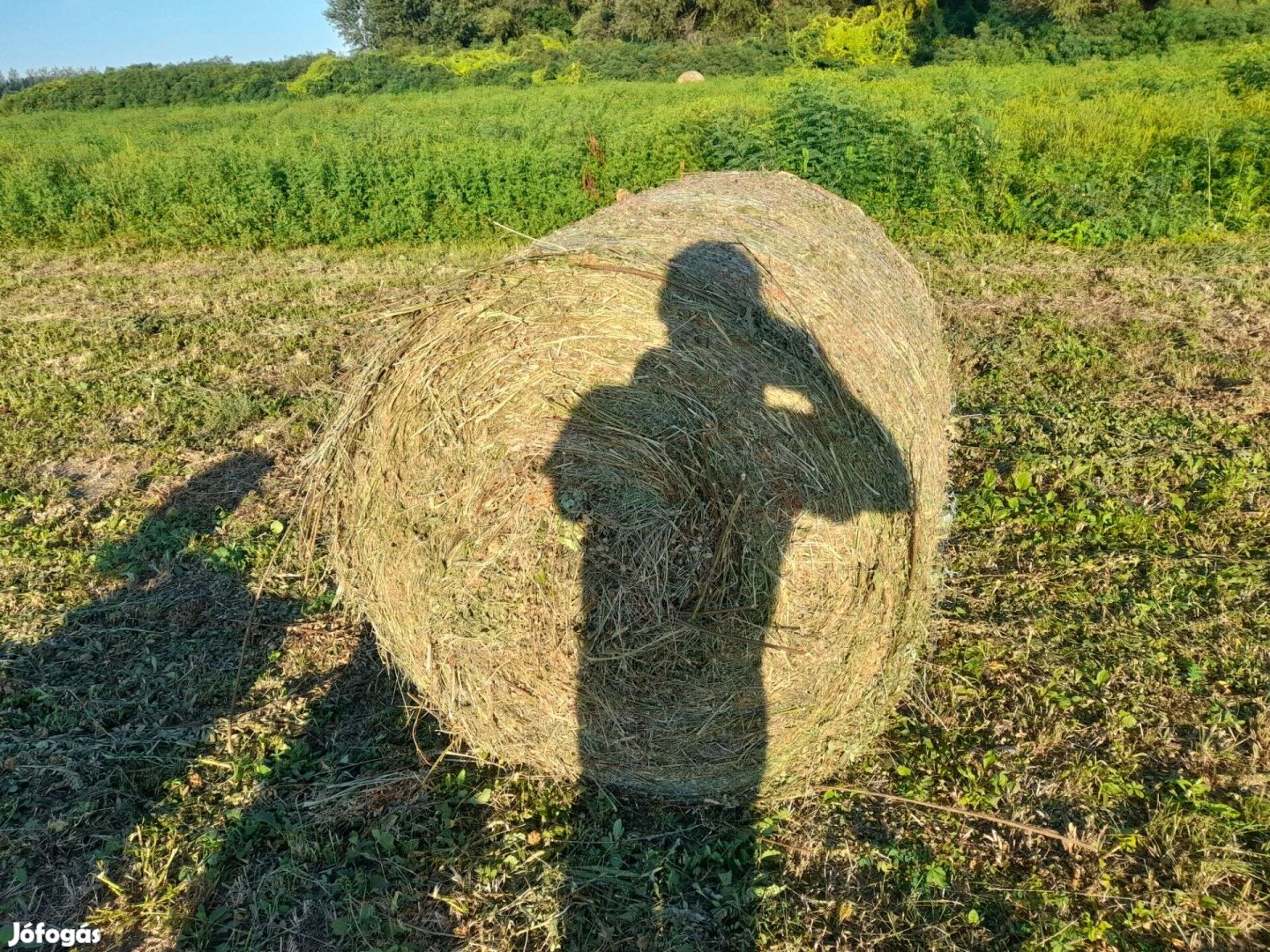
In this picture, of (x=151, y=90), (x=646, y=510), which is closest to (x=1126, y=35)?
(x=646, y=510)

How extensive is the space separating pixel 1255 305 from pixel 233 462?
29.2 feet

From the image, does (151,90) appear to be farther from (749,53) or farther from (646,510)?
(646,510)

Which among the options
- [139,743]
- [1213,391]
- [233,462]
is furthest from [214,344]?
[1213,391]

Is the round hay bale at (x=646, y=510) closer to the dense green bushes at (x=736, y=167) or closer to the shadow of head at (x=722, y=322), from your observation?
the shadow of head at (x=722, y=322)

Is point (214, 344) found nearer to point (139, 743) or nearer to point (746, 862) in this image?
point (139, 743)

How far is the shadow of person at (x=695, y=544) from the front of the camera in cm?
322

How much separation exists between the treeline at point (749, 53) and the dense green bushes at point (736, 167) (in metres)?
8.10

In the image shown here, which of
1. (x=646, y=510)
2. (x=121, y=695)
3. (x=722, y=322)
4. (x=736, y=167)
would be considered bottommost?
(x=121, y=695)

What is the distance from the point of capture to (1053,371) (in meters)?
7.27

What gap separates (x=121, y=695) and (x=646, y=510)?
2.75 m

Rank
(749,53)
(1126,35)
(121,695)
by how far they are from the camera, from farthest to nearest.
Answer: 1. (749,53)
2. (1126,35)
3. (121,695)

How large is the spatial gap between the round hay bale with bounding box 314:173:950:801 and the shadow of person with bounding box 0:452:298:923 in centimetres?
110

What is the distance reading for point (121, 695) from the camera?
→ 4.24 metres

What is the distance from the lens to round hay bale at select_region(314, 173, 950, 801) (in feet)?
10.7
